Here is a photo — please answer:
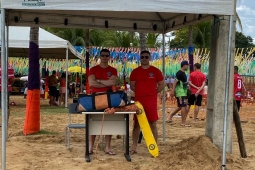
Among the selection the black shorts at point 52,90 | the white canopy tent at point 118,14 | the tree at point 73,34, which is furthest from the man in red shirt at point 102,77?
the tree at point 73,34

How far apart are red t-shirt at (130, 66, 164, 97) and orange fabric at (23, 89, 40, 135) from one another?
2.92m

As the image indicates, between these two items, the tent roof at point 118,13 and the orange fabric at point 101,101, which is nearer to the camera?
the tent roof at point 118,13

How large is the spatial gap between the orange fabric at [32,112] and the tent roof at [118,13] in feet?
5.39

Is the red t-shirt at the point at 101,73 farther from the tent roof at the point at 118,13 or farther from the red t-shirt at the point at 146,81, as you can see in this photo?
the tent roof at the point at 118,13

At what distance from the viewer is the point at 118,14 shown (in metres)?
8.34

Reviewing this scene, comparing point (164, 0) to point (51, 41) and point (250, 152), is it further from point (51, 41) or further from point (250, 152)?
point (51, 41)

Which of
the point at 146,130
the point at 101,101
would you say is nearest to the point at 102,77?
the point at 101,101

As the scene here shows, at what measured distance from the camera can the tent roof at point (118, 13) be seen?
219 inches

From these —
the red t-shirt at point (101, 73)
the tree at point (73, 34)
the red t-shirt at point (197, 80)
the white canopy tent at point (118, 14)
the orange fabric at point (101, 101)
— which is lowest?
the orange fabric at point (101, 101)

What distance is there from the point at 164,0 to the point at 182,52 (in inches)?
921

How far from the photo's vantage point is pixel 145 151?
747 cm

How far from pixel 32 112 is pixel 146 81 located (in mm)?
3211

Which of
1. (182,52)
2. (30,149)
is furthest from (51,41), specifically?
(182,52)

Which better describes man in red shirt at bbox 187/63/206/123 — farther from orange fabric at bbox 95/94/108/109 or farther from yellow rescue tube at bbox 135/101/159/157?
orange fabric at bbox 95/94/108/109
